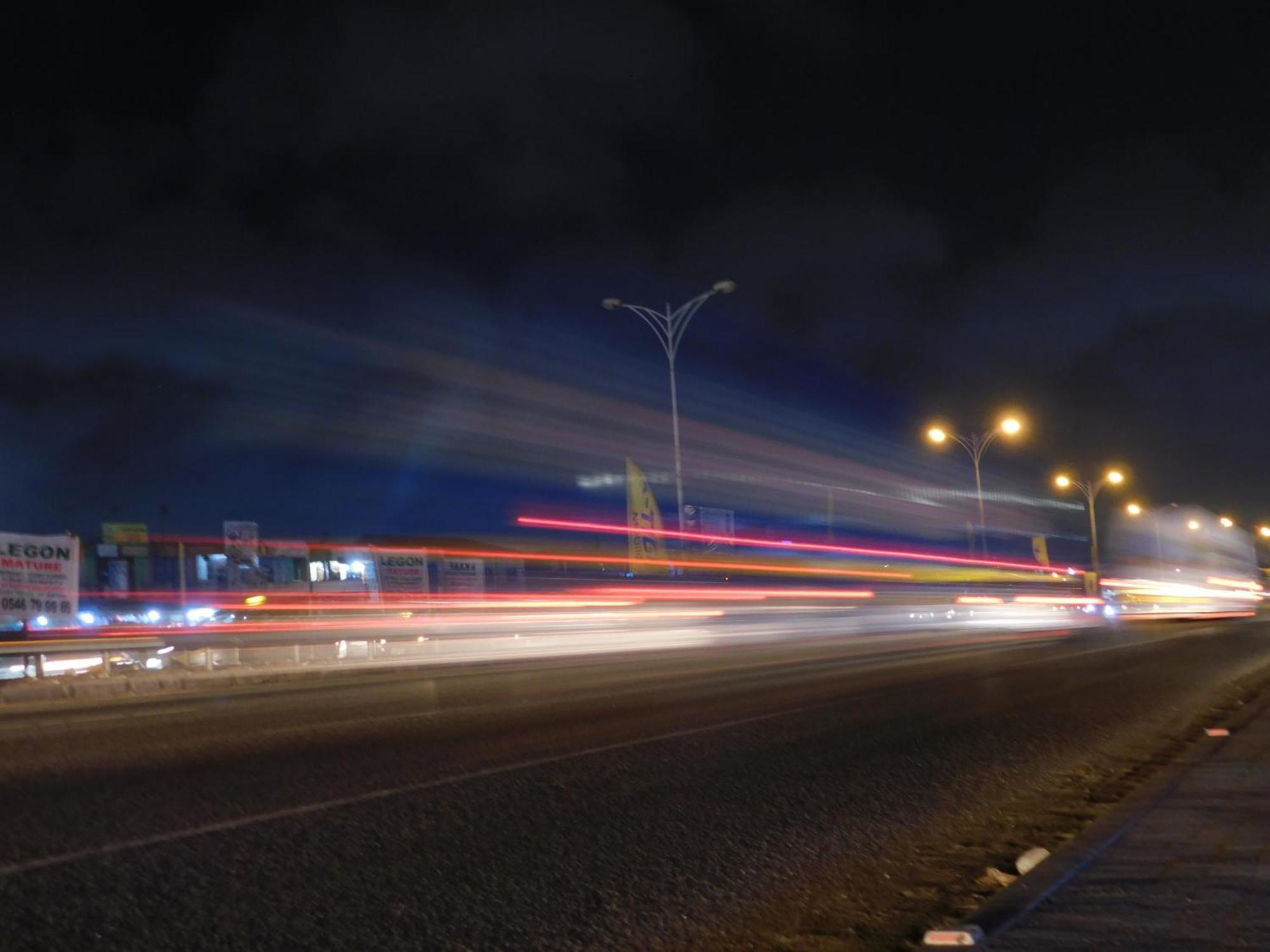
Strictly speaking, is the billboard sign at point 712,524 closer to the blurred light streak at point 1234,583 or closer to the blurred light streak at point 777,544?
the blurred light streak at point 777,544

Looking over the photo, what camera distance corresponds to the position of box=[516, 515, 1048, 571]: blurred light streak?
3516 centimetres

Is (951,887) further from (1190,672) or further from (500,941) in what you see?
(1190,672)

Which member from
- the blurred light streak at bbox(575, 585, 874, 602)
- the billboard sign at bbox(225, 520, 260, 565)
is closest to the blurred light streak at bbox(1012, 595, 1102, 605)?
the blurred light streak at bbox(575, 585, 874, 602)

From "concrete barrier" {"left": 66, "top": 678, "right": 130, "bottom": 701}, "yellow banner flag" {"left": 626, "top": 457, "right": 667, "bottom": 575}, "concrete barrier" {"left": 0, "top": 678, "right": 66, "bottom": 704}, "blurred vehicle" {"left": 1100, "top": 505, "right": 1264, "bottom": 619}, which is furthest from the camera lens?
"blurred vehicle" {"left": 1100, "top": 505, "right": 1264, "bottom": 619}

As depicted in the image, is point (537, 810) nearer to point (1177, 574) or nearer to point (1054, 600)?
point (1054, 600)

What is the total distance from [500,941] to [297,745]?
6.26 meters

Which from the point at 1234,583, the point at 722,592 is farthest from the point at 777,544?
the point at 1234,583

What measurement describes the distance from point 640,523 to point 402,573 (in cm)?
647

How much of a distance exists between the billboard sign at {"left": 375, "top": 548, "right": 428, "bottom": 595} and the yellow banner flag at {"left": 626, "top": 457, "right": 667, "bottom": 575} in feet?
18.4

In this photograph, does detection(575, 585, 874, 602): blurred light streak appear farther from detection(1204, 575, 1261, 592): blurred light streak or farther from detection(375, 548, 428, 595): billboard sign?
A: detection(1204, 575, 1261, 592): blurred light streak

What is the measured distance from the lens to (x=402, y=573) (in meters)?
32.2

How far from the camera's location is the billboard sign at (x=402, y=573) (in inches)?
1261

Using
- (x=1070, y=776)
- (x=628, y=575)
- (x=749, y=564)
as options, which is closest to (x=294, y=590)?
(x=628, y=575)

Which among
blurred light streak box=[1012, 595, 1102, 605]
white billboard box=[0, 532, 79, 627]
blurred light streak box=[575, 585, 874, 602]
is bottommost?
blurred light streak box=[1012, 595, 1102, 605]
